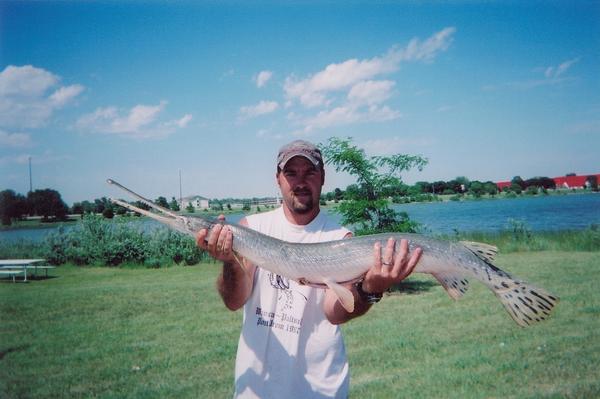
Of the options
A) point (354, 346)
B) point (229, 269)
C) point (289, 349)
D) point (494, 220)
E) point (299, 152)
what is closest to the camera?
point (289, 349)

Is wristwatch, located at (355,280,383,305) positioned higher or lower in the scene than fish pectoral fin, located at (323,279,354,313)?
lower

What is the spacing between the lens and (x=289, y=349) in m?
3.13

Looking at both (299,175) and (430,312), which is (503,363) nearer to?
(430,312)

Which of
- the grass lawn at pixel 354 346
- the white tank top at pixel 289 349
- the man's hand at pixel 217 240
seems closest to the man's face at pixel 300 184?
the man's hand at pixel 217 240

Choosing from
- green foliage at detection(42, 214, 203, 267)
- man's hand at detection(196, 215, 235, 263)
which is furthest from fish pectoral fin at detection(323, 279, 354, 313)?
green foliage at detection(42, 214, 203, 267)

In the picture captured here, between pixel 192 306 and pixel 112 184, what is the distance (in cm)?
863

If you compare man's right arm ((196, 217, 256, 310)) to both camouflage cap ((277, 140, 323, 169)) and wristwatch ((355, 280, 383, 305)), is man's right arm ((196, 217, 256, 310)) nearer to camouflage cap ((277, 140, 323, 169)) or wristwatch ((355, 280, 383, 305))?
camouflage cap ((277, 140, 323, 169))

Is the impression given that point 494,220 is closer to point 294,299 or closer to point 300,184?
point 300,184

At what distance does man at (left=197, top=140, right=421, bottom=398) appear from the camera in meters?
3.08

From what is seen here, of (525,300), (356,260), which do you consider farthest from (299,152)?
(525,300)

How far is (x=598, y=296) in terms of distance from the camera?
10.5 metres

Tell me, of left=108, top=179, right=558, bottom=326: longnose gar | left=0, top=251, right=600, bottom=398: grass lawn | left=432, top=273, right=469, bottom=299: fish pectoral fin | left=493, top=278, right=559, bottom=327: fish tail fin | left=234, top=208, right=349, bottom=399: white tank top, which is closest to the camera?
left=234, top=208, right=349, bottom=399: white tank top

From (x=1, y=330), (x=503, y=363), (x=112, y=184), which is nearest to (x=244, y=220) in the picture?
(x=112, y=184)

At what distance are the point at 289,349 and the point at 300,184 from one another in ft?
4.56
